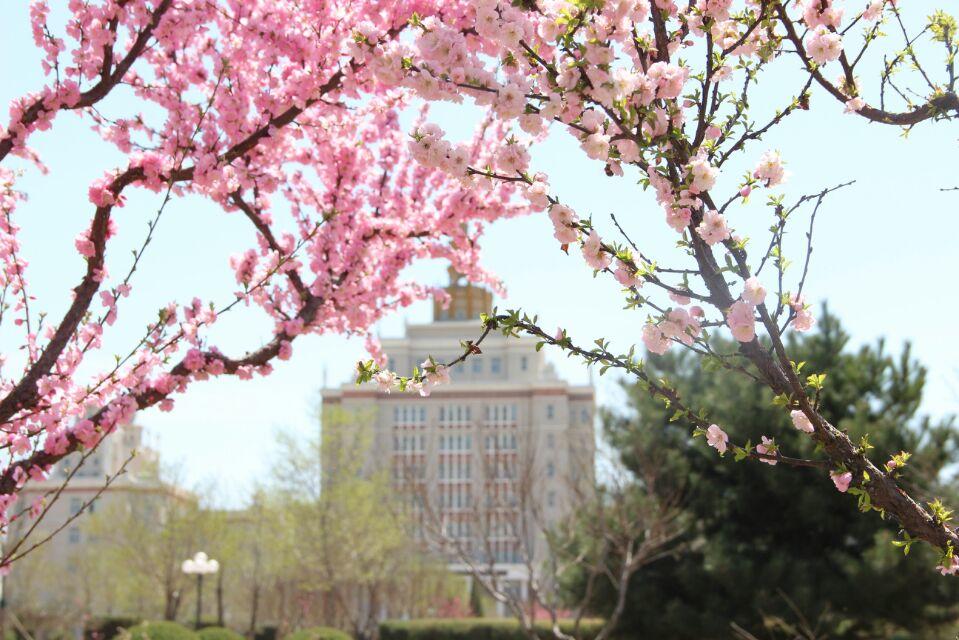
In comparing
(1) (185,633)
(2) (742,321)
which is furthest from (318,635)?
(2) (742,321)

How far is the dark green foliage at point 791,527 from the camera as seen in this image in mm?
14047

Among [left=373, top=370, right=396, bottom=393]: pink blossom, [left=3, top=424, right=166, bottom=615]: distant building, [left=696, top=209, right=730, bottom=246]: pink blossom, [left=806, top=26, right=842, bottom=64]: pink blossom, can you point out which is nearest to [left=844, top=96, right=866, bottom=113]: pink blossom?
[left=806, top=26, right=842, bottom=64]: pink blossom

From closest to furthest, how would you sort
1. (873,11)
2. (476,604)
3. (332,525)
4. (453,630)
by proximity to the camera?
1. (873,11)
2. (453,630)
3. (332,525)
4. (476,604)

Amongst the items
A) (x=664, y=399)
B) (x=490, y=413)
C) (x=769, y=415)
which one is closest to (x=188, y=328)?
(x=664, y=399)

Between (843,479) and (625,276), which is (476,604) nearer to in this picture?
(843,479)

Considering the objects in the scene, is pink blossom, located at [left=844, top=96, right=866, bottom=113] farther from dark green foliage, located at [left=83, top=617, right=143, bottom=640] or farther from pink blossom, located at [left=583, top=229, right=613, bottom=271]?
dark green foliage, located at [left=83, top=617, right=143, bottom=640]

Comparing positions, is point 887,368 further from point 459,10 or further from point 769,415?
point 459,10

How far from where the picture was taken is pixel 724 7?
8.73 feet

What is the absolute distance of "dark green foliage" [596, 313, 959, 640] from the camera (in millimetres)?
14047

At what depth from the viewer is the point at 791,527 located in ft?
49.6

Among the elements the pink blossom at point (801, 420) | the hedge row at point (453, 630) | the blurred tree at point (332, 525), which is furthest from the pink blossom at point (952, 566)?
the blurred tree at point (332, 525)

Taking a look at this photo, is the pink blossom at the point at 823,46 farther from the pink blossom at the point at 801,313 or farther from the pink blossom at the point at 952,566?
the pink blossom at the point at 952,566

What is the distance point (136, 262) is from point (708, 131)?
240 centimetres

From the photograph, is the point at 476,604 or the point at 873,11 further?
the point at 476,604
